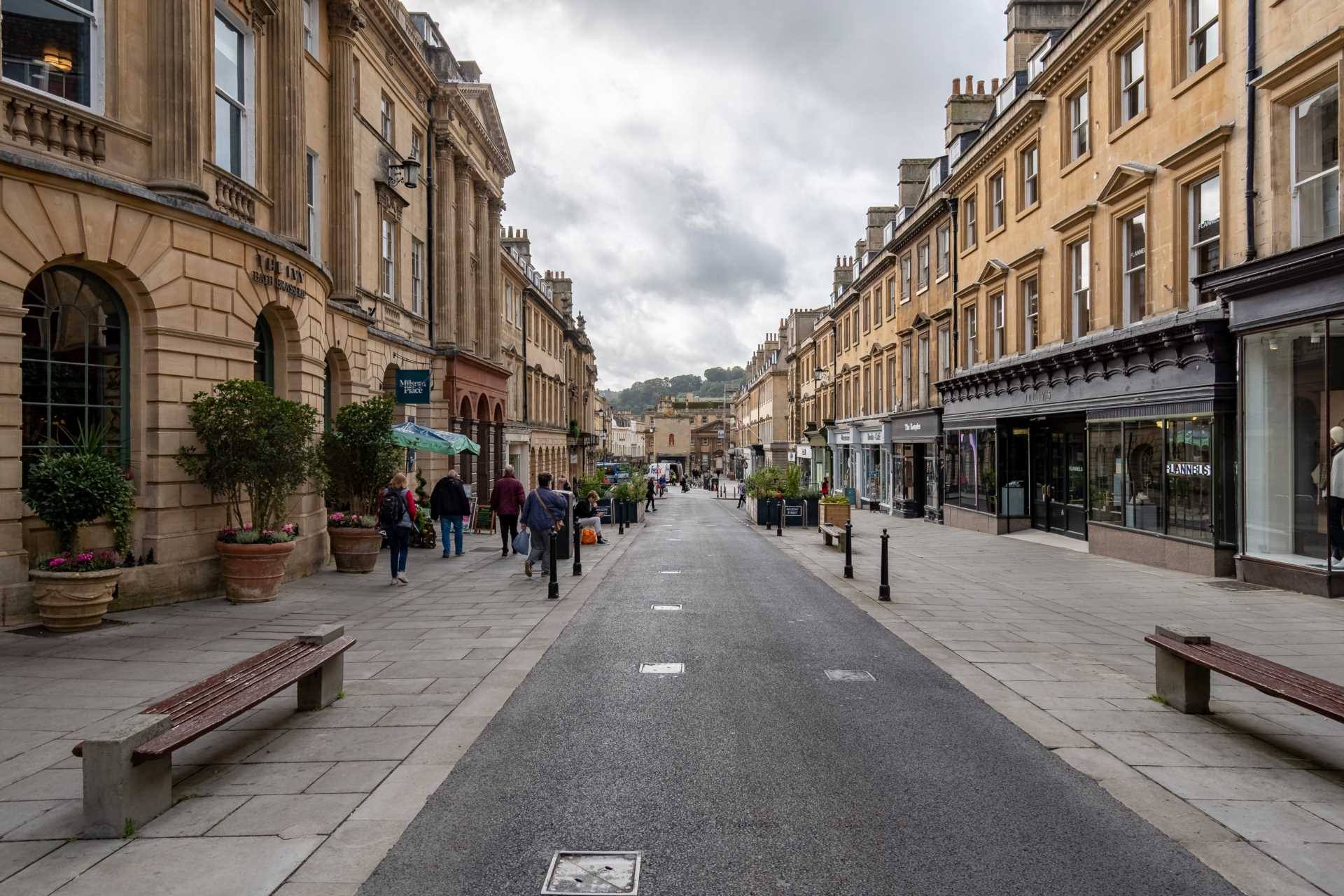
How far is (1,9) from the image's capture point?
928 centimetres

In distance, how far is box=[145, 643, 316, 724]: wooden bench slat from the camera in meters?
4.70

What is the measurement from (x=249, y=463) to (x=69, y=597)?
2687mm

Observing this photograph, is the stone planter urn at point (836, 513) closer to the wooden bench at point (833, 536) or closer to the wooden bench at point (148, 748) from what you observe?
the wooden bench at point (833, 536)

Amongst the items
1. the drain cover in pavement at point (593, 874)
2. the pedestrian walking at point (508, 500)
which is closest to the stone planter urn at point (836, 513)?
the pedestrian walking at point (508, 500)

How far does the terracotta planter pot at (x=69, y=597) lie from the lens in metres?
8.64

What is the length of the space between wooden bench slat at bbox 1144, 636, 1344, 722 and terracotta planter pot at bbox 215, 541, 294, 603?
399 inches

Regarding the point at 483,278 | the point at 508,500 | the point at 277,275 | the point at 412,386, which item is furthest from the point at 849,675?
the point at 483,278

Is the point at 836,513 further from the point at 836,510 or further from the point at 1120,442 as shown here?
the point at 1120,442

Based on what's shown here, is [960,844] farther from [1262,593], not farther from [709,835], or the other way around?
[1262,593]

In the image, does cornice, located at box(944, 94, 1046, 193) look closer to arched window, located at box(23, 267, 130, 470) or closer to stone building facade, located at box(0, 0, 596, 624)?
stone building facade, located at box(0, 0, 596, 624)

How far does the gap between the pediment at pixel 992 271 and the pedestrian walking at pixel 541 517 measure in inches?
615

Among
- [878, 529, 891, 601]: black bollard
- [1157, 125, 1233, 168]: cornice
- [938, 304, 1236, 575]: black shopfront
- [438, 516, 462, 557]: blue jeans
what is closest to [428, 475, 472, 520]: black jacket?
[438, 516, 462, 557]: blue jeans

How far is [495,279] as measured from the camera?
3284 cm

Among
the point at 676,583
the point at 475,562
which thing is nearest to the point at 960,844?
the point at 676,583
